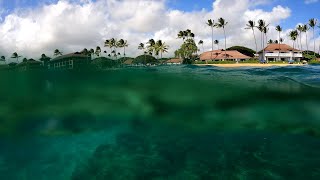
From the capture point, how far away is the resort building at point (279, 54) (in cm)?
8025

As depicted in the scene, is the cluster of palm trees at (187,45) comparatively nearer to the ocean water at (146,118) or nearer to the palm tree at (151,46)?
the palm tree at (151,46)

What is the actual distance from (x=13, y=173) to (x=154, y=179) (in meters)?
6.60

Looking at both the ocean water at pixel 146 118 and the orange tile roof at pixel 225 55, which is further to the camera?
the orange tile roof at pixel 225 55

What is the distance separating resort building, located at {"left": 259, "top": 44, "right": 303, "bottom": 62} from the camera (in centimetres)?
8025

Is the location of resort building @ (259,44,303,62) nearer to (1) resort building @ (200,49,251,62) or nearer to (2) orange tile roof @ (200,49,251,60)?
(1) resort building @ (200,49,251,62)

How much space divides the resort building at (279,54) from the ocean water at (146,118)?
5989 centimetres

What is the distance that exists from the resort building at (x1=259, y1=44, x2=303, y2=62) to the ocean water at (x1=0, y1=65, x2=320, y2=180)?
2358 inches

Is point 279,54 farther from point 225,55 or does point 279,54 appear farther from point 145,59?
point 145,59

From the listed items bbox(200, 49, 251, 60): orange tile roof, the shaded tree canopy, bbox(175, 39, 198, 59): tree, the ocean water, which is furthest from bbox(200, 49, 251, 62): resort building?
the ocean water

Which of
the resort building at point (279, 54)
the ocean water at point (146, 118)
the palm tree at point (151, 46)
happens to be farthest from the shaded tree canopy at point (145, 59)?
the ocean water at point (146, 118)

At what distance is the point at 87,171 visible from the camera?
10.7 metres

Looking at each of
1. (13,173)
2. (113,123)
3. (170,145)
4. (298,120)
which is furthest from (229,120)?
(13,173)

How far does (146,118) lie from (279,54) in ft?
236

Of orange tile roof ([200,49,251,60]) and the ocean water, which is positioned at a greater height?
orange tile roof ([200,49,251,60])
